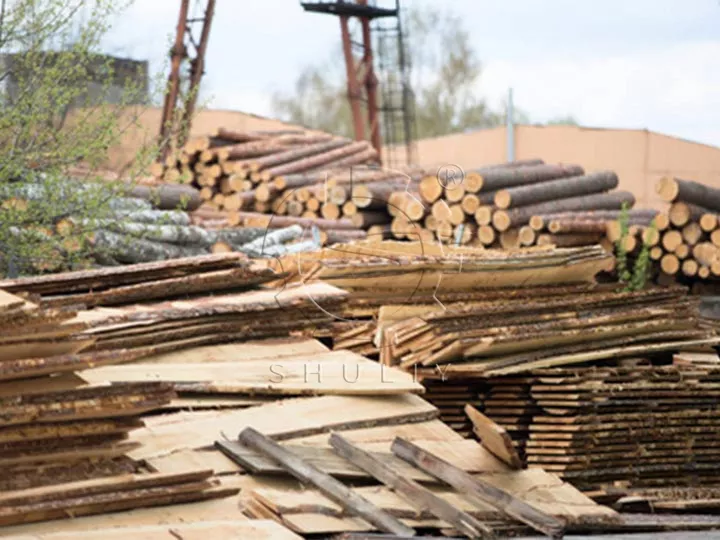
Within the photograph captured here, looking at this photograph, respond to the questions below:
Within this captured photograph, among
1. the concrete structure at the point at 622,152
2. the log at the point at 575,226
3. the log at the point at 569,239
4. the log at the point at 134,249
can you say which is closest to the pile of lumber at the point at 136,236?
the log at the point at 134,249

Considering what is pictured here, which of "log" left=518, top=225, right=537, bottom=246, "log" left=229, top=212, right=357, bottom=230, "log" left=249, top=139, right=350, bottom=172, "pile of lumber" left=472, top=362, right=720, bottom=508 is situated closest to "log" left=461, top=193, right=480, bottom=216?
"log" left=518, top=225, right=537, bottom=246

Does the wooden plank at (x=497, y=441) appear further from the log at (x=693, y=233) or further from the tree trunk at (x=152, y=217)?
the log at (x=693, y=233)

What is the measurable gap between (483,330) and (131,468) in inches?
A: 167

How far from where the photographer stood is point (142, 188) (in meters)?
17.7

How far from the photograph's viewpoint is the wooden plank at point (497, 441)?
23.9 ft

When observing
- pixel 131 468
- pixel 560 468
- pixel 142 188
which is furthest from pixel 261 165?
pixel 131 468

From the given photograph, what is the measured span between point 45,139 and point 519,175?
7957 mm

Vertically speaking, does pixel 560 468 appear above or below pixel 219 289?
below

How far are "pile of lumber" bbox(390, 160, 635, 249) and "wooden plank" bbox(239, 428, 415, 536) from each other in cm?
941

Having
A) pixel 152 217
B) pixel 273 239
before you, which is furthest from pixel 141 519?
pixel 273 239

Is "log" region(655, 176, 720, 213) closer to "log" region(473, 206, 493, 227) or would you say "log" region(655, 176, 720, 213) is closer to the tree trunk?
"log" region(473, 206, 493, 227)

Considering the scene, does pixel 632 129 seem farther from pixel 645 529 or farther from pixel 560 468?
pixel 645 529

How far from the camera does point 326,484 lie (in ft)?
20.9

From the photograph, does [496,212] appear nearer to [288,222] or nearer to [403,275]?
[288,222]
